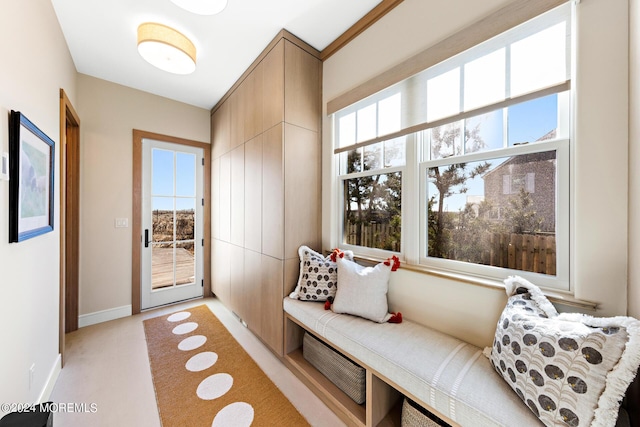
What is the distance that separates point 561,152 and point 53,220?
320 cm

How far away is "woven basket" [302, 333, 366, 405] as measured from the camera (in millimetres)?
1486

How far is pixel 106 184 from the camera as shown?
2803 millimetres

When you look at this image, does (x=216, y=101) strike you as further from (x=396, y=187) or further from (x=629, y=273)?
(x=629, y=273)

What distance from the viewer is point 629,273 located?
949 mm

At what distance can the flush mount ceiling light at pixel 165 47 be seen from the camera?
6.22 feet

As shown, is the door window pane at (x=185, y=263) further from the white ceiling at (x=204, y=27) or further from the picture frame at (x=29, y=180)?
the white ceiling at (x=204, y=27)

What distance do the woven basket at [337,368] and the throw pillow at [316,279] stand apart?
323 mm

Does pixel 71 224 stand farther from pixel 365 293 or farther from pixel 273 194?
pixel 365 293

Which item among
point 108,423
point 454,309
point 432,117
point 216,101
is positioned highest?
point 216,101

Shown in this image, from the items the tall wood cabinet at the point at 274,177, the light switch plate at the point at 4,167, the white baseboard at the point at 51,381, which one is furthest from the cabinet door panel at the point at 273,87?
the white baseboard at the point at 51,381

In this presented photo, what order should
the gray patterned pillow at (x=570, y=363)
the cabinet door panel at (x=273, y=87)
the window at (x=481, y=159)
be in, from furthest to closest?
1. the cabinet door panel at (x=273, y=87)
2. the window at (x=481, y=159)
3. the gray patterned pillow at (x=570, y=363)

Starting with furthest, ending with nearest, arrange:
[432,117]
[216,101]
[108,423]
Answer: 1. [216,101]
2. [432,117]
3. [108,423]

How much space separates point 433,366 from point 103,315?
137 inches

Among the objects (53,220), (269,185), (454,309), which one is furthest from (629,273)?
(53,220)
